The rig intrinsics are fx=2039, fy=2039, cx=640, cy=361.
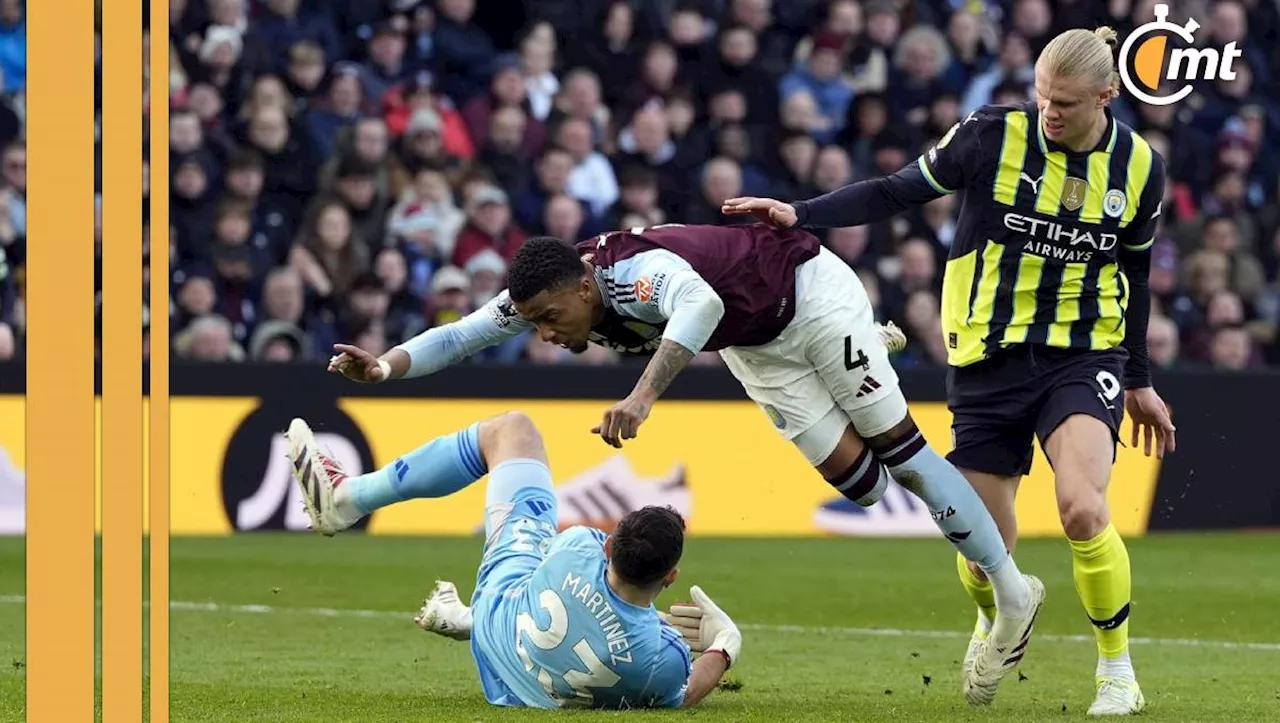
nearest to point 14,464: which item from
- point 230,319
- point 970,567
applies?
point 230,319

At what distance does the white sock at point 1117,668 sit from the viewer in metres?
6.85

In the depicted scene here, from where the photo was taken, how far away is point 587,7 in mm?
16844

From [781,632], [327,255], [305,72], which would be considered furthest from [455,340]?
[305,72]

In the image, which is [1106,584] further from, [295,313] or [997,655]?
[295,313]

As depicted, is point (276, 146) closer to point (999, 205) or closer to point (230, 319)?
point (230, 319)

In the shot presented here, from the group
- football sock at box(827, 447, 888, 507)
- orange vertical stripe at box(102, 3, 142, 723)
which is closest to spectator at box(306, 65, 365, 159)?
football sock at box(827, 447, 888, 507)

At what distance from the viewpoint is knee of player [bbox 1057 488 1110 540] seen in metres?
6.79

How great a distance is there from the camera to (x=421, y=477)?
285 inches

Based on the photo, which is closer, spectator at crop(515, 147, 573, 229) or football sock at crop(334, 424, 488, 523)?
football sock at crop(334, 424, 488, 523)

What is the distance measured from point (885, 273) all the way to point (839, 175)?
3.37 feet

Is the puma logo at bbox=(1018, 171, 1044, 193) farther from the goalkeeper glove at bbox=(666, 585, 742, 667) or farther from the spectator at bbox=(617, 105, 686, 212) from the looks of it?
the spectator at bbox=(617, 105, 686, 212)

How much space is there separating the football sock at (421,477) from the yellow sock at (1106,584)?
6.97 feet

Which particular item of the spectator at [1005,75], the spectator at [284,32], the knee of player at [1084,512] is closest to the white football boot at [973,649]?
the knee of player at [1084,512]

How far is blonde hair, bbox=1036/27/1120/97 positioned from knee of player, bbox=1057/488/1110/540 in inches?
54.0
